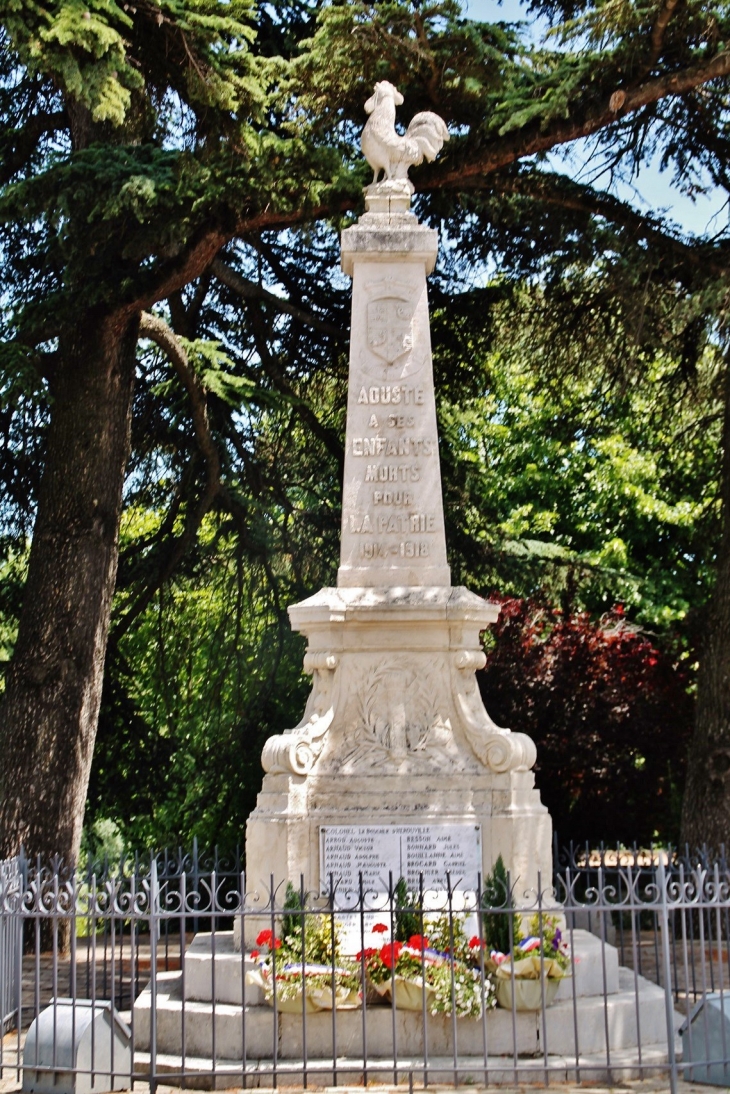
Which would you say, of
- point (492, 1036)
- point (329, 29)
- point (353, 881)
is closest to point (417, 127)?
point (329, 29)

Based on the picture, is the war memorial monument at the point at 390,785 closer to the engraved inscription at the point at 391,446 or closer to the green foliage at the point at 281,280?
the engraved inscription at the point at 391,446

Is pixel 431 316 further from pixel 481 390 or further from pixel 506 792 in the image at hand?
pixel 506 792

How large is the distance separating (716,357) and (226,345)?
5373mm

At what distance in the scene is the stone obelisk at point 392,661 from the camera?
8.23m

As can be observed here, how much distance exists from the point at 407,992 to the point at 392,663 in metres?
2.25

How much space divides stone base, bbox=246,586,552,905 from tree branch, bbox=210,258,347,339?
18.7ft

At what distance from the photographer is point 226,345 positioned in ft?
49.2

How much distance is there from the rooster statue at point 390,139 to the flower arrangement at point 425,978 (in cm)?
548

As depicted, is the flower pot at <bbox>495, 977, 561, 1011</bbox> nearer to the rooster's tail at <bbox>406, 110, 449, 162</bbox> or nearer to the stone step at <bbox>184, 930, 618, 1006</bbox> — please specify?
the stone step at <bbox>184, 930, 618, 1006</bbox>

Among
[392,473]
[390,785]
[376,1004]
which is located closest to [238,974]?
[376,1004]

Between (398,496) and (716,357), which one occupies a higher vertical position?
(716,357)

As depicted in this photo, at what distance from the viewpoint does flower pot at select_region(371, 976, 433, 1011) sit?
22.8 ft

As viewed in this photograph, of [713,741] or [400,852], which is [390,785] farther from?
[713,741]

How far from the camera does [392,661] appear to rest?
8578mm
